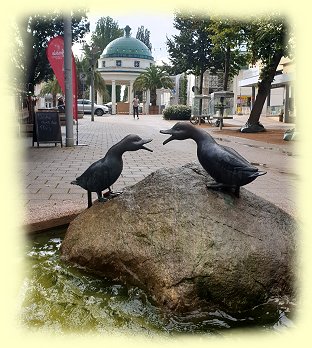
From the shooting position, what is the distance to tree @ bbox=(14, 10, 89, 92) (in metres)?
18.1

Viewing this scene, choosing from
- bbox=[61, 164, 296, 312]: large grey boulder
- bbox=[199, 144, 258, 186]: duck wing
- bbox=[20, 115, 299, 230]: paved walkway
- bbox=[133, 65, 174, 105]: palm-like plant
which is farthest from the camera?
bbox=[133, 65, 174, 105]: palm-like plant

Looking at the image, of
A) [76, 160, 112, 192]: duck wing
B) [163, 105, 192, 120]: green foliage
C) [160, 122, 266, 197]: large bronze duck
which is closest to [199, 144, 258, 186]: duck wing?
[160, 122, 266, 197]: large bronze duck

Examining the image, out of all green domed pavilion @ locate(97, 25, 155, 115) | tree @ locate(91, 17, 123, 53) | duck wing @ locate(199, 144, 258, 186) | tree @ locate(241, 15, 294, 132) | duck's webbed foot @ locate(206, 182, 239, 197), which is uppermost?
tree @ locate(91, 17, 123, 53)

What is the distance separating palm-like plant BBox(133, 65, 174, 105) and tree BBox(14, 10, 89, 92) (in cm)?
2942

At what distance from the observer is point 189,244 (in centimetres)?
289

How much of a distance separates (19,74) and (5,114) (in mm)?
6178

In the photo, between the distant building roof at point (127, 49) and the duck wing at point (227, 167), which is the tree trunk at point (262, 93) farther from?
the distant building roof at point (127, 49)

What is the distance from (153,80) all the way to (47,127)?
39552 mm

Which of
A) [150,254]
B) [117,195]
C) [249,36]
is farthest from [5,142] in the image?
[249,36]

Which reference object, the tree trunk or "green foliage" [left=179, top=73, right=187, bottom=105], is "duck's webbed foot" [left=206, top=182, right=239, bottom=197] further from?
"green foliage" [left=179, top=73, right=187, bottom=105]

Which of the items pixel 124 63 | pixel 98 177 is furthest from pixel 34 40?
pixel 124 63

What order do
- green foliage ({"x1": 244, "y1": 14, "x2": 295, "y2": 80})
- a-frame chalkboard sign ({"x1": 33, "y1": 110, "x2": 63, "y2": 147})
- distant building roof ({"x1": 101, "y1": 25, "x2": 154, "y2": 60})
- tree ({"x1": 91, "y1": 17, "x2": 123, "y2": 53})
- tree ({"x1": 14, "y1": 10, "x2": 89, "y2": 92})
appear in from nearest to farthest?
a-frame chalkboard sign ({"x1": 33, "y1": 110, "x2": 63, "y2": 147}) < green foliage ({"x1": 244, "y1": 14, "x2": 295, "y2": 80}) < tree ({"x1": 14, "y1": 10, "x2": 89, "y2": 92}) < distant building roof ({"x1": 101, "y1": 25, "x2": 154, "y2": 60}) < tree ({"x1": 91, "y1": 17, "x2": 123, "y2": 53})

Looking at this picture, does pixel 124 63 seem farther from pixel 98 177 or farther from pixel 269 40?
pixel 98 177

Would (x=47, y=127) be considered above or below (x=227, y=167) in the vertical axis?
below
